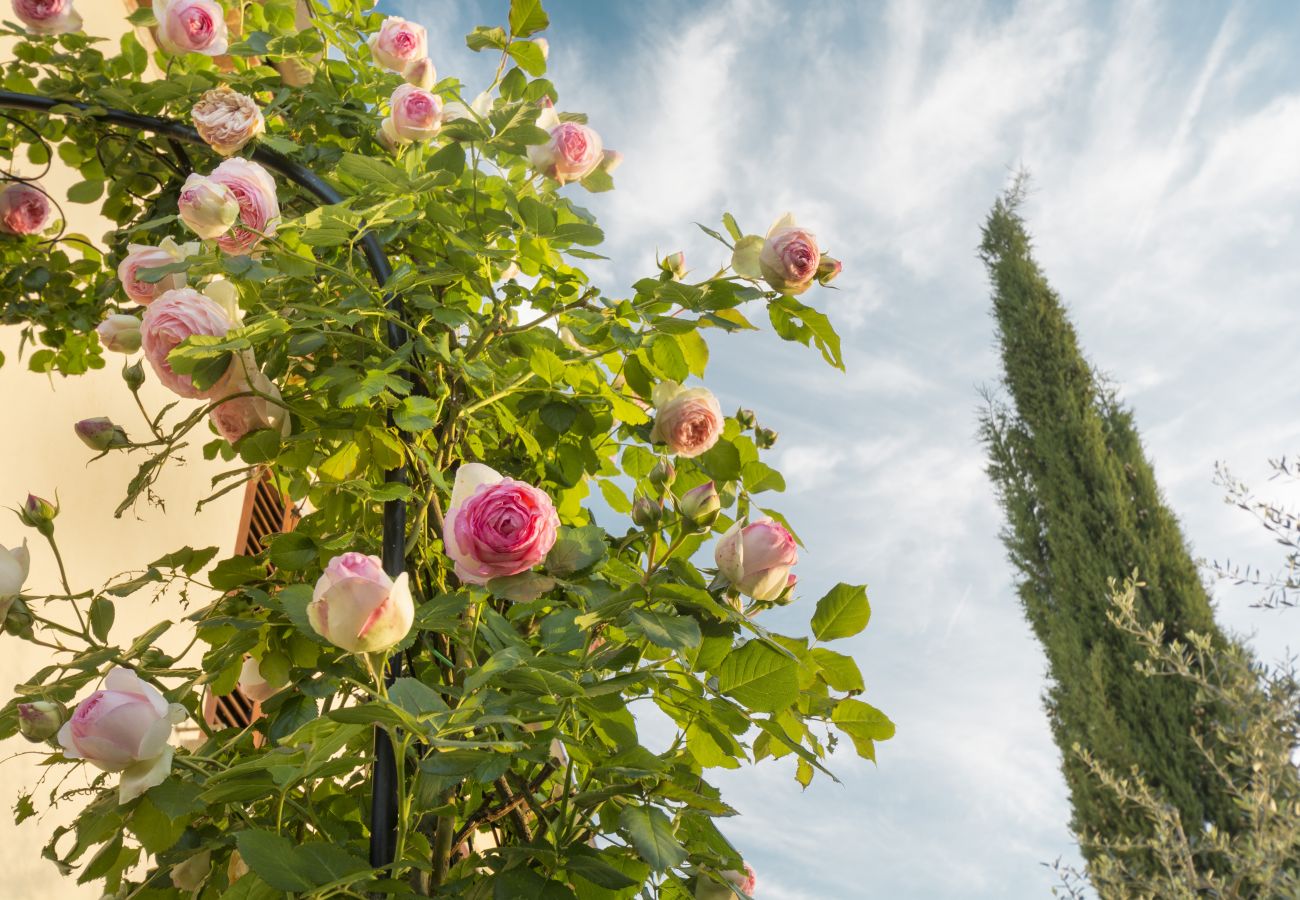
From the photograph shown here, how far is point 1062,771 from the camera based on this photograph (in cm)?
759

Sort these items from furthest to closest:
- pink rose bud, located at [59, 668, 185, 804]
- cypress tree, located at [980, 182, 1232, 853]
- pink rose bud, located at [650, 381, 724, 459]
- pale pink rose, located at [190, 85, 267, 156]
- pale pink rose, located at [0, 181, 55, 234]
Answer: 1. cypress tree, located at [980, 182, 1232, 853]
2. pale pink rose, located at [0, 181, 55, 234]
3. pale pink rose, located at [190, 85, 267, 156]
4. pink rose bud, located at [650, 381, 724, 459]
5. pink rose bud, located at [59, 668, 185, 804]

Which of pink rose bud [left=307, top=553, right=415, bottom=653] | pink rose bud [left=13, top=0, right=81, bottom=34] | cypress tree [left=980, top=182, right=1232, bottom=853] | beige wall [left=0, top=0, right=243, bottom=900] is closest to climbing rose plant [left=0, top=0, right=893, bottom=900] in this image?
pink rose bud [left=307, top=553, right=415, bottom=653]

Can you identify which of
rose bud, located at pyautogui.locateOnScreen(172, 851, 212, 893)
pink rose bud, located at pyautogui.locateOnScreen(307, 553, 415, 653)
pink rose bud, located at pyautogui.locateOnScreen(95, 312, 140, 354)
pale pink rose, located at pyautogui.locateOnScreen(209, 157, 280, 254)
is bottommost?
rose bud, located at pyautogui.locateOnScreen(172, 851, 212, 893)

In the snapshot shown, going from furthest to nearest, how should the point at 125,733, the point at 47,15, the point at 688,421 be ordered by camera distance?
the point at 47,15, the point at 688,421, the point at 125,733

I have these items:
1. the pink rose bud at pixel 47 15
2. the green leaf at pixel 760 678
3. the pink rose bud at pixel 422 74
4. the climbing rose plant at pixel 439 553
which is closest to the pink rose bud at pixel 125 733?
the climbing rose plant at pixel 439 553

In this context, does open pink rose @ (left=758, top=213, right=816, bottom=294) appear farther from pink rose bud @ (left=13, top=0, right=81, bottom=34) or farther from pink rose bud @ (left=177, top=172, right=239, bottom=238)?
pink rose bud @ (left=13, top=0, right=81, bottom=34)

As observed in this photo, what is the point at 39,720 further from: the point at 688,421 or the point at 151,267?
the point at 688,421

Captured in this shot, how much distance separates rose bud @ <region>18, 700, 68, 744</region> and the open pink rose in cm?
103

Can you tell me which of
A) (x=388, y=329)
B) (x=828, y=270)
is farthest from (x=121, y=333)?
(x=828, y=270)

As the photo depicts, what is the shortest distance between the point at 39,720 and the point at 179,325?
18.9 inches

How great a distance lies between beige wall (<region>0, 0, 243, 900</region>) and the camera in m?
2.30

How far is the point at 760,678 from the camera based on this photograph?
107 centimetres

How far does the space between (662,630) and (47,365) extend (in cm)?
206

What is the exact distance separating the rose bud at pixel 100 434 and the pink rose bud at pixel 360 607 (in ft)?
2.30
